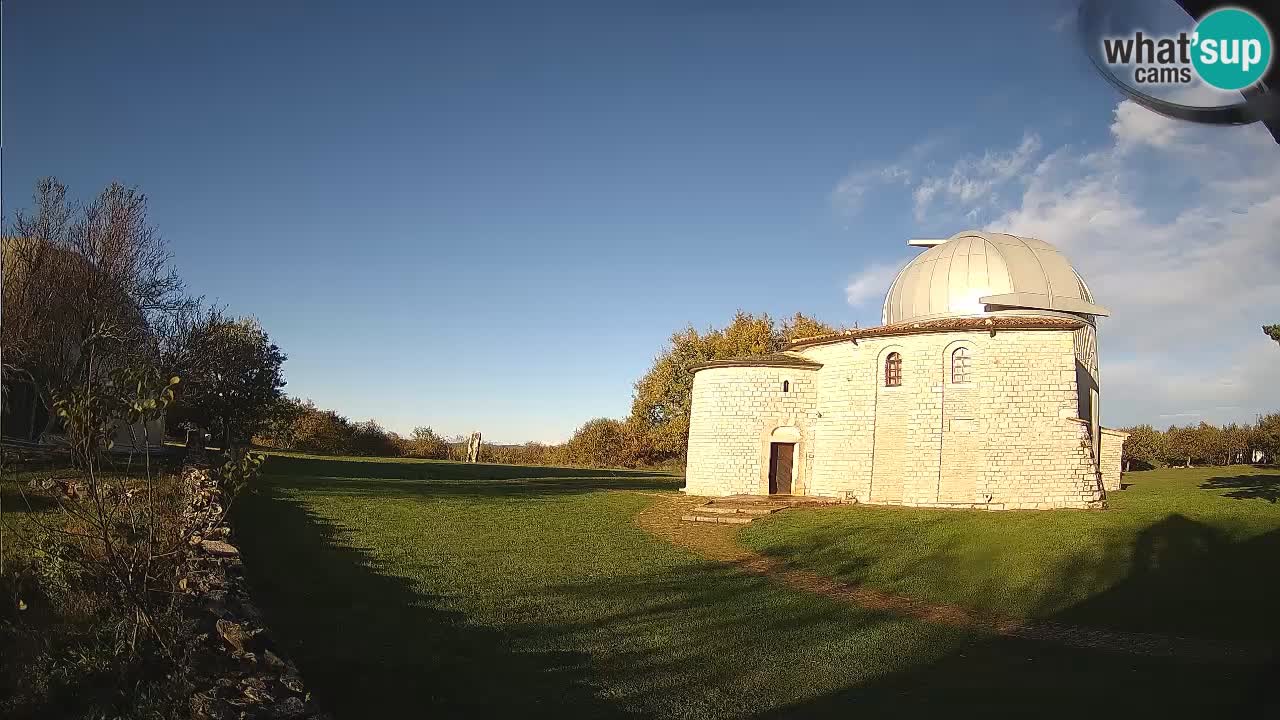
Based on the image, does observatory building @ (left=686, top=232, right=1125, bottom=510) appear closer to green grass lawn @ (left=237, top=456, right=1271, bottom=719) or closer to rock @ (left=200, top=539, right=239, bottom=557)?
green grass lawn @ (left=237, top=456, right=1271, bottom=719)

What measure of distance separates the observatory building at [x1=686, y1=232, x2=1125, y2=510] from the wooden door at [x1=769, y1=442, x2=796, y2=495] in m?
0.04

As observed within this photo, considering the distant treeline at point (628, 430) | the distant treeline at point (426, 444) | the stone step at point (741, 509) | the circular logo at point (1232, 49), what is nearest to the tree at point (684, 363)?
the distant treeline at point (628, 430)

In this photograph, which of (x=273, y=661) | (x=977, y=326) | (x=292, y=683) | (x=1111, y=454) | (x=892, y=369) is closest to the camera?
(x=292, y=683)

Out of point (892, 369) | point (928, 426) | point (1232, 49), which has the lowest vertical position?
point (928, 426)

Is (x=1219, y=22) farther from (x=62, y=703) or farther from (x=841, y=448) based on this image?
(x=841, y=448)

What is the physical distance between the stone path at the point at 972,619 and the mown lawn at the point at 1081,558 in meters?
0.41

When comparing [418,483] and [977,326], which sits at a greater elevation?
[977,326]

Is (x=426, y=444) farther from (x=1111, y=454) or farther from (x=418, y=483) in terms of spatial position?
(x=1111, y=454)

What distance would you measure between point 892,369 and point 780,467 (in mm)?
5002

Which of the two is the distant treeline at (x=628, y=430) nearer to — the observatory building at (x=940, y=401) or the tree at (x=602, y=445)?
the tree at (x=602, y=445)

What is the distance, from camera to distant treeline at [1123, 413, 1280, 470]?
49438mm

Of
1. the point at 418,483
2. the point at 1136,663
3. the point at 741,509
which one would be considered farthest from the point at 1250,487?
the point at 418,483

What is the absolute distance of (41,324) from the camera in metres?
17.1

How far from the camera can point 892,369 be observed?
934 inches
